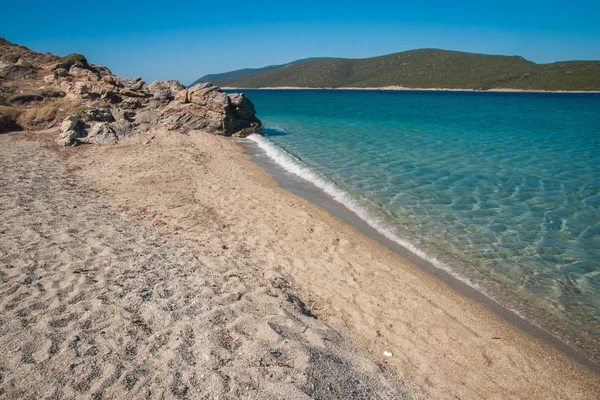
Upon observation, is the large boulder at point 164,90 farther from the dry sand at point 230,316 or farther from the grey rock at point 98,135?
the dry sand at point 230,316

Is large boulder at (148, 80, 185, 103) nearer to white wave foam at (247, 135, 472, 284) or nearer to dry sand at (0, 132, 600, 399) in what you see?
white wave foam at (247, 135, 472, 284)

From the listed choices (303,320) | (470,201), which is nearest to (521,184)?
(470,201)

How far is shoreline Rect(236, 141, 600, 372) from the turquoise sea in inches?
5.7

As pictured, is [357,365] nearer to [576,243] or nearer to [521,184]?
[576,243]

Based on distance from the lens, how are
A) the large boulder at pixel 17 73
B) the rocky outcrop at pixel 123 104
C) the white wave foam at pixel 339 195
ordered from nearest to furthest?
the white wave foam at pixel 339 195
the rocky outcrop at pixel 123 104
the large boulder at pixel 17 73

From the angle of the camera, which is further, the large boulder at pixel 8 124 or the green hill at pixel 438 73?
the green hill at pixel 438 73

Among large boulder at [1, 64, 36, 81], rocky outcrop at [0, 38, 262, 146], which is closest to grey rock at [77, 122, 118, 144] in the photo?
rocky outcrop at [0, 38, 262, 146]

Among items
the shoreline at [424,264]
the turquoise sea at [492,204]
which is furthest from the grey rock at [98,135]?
the shoreline at [424,264]

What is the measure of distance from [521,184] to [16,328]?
14.7 meters

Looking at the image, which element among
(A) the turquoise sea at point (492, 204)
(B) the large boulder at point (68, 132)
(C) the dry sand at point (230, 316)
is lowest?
(A) the turquoise sea at point (492, 204)

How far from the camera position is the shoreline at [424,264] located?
5250 millimetres

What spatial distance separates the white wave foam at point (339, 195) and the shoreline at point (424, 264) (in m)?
0.07

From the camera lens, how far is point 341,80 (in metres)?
154

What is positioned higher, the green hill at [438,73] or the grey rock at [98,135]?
the green hill at [438,73]
